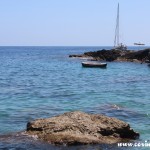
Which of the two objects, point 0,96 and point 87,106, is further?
point 0,96

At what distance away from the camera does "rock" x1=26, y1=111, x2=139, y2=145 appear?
15.5 m

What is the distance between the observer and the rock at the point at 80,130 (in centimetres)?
1550

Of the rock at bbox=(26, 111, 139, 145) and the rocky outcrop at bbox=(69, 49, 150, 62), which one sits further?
the rocky outcrop at bbox=(69, 49, 150, 62)

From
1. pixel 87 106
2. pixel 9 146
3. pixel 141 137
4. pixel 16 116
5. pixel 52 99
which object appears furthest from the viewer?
pixel 52 99

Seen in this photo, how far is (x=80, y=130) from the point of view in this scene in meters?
16.2

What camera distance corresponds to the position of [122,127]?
1675 centimetres

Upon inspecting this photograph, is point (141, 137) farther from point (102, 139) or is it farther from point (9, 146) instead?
point (9, 146)

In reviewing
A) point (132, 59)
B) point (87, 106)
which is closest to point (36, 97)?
point (87, 106)

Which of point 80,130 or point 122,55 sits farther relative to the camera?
point 122,55

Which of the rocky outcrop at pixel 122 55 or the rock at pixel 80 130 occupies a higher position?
the rock at pixel 80 130

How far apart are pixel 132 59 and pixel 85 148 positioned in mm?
74049

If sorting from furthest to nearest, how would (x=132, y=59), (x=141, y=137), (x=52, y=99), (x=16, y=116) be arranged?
(x=132, y=59) → (x=52, y=99) → (x=16, y=116) → (x=141, y=137)

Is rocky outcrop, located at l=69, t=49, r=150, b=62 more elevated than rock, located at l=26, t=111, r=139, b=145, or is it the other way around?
rock, located at l=26, t=111, r=139, b=145

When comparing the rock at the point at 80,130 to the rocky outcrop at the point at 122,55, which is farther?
the rocky outcrop at the point at 122,55
